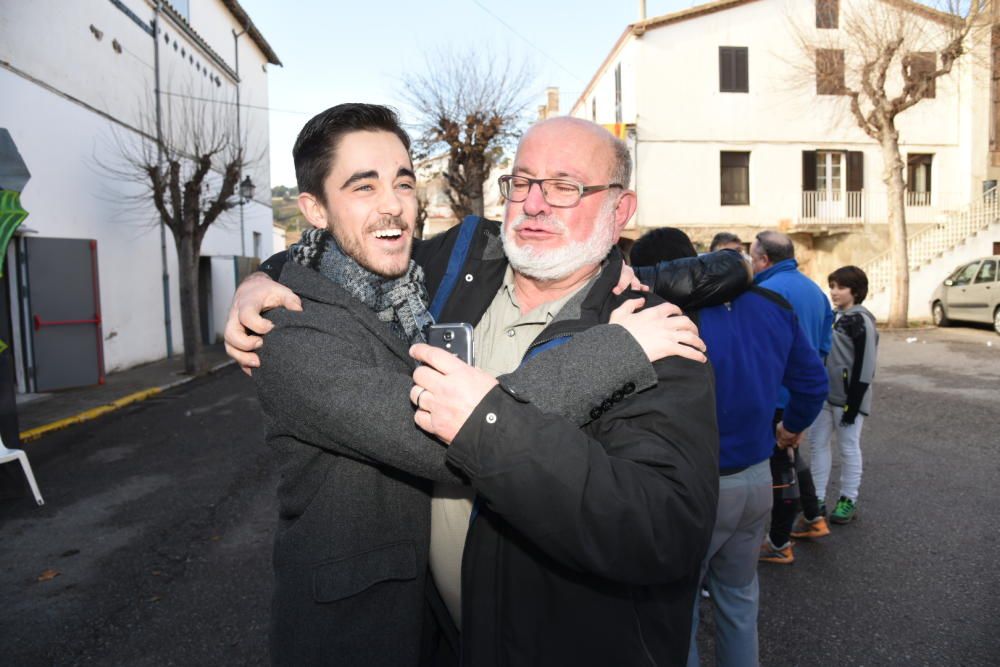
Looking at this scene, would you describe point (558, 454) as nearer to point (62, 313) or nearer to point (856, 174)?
point (62, 313)

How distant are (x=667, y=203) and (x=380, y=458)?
23.2 m

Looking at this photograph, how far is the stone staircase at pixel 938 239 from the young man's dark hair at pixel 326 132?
846 inches

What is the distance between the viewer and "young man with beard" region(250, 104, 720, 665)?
129 cm

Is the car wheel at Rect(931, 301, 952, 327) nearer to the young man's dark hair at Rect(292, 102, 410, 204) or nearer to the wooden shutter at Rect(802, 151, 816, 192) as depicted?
the wooden shutter at Rect(802, 151, 816, 192)

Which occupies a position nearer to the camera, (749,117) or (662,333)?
(662,333)

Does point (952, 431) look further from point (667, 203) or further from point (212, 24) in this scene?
point (212, 24)

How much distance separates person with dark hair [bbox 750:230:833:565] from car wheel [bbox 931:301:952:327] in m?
15.8

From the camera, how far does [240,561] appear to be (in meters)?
4.40

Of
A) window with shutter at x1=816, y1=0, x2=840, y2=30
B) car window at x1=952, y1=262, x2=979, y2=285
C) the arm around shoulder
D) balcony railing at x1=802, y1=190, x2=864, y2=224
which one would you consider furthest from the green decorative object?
window with shutter at x1=816, y1=0, x2=840, y2=30

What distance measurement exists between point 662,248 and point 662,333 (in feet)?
5.78

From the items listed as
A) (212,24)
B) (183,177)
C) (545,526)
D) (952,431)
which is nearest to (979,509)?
(952,431)

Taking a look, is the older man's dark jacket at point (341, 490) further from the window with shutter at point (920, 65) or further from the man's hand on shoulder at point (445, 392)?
the window with shutter at point (920, 65)

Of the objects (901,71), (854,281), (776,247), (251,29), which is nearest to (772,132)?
(901,71)

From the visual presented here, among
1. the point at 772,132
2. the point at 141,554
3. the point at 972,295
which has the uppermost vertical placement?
the point at 772,132
